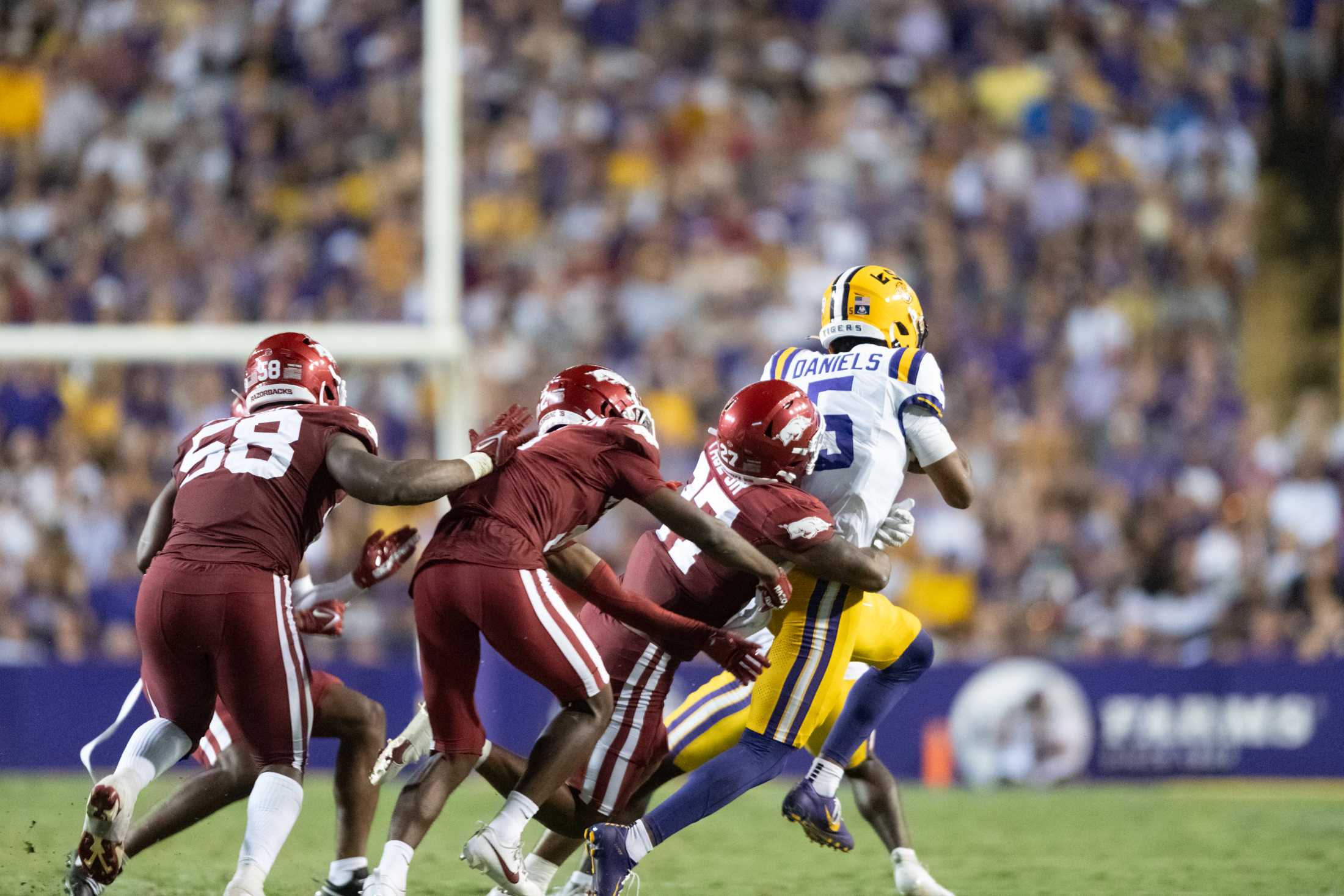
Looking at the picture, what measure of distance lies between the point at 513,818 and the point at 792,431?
1.48 metres

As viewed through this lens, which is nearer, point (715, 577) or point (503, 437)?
point (503, 437)

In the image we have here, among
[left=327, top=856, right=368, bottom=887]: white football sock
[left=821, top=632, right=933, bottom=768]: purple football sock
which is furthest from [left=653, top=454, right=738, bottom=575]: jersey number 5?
[left=327, top=856, right=368, bottom=887]: white football sock

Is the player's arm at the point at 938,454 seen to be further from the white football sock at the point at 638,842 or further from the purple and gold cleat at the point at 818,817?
the white football sock at the point at 638,842

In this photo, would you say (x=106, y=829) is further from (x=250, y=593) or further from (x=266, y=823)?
(x=250, y=593)

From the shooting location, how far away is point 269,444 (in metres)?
5.26

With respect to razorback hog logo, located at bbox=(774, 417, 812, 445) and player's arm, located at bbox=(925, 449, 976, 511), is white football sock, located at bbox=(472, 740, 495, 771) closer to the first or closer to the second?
razorback hog logo, located at bbox=(774, 417, 812, 445)

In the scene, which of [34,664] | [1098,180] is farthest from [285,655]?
[1098,180]

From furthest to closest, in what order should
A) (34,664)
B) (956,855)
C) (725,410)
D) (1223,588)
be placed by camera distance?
(1223,588) → (34,664) → (956,855) → (725,410)

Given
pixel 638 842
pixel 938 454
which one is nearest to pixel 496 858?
pixel 638 842

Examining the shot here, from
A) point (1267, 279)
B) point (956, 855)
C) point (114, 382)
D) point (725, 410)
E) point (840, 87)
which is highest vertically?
point (840, 87)

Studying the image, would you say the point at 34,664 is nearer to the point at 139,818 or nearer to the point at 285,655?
the point at 139,818

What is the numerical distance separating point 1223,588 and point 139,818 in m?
7.84

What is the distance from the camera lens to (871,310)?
6102mm

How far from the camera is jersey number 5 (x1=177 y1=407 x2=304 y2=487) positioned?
523 centimetres
